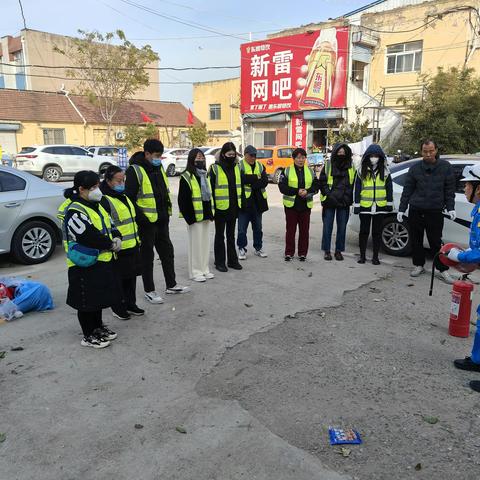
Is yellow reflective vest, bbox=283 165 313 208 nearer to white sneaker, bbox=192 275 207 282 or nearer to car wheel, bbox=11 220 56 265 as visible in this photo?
white sneaker, bbox=192 275 207 282

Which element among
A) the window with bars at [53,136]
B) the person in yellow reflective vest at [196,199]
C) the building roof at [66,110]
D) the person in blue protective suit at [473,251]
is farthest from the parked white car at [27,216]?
the window with bars at [53,136]

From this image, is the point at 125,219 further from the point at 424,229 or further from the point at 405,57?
the point at 405,57

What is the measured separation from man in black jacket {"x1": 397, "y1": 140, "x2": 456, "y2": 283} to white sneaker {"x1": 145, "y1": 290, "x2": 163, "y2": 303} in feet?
11.6

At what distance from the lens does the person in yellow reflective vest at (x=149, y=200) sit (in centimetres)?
499

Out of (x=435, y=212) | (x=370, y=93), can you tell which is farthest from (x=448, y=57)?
(x=435, y=212)

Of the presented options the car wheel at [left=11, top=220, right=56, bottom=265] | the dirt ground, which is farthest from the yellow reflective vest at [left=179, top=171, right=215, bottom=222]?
the car wheel at [left=11, top=220, right=56, bottom=265]

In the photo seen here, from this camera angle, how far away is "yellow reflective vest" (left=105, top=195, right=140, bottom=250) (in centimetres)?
443

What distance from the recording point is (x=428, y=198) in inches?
245

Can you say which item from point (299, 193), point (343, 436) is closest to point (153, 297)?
point (299, 193)

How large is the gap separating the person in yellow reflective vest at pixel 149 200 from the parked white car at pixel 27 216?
2.58 meters

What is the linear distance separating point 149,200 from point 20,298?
5.85 feet

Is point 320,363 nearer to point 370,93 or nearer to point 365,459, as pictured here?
point 365,459

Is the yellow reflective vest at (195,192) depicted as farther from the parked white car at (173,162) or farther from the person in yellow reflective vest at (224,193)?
the parked white car at (173,162)

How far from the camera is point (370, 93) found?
26844mm
